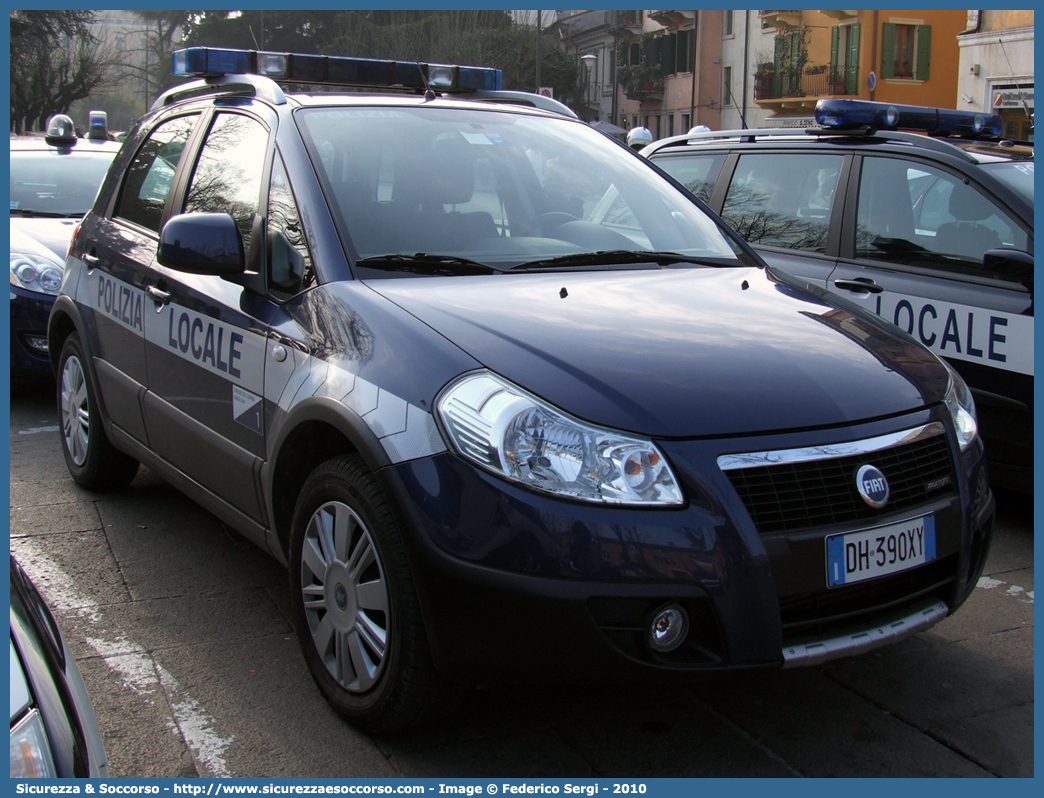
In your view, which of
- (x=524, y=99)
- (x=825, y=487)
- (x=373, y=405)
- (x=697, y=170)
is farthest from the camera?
(x=697, y=170)

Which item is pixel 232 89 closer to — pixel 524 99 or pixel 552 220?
pixel 524 99

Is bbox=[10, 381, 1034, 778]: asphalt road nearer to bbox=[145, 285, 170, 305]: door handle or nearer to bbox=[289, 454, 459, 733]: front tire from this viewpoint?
bbox=[289, 454, 459, 733]: front tire

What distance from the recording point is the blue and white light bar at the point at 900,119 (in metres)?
5.36

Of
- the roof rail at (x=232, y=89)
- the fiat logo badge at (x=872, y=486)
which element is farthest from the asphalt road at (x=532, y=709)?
the roof rail at (x=232, y=89)

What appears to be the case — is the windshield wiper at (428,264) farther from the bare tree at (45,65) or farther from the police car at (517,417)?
the bare tree at (45,65)

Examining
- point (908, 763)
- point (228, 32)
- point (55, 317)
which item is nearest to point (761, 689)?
point (908, 763)

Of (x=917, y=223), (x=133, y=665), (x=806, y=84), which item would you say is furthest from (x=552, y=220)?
(x=806, y=84)

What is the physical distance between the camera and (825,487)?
246cm

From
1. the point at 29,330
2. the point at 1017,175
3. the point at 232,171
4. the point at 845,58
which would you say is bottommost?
the point at 29,330

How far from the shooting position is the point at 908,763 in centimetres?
266

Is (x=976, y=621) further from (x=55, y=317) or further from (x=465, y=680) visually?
(x=55, y=317)

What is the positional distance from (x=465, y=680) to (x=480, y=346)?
77cm

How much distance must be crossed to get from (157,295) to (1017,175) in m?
3.54

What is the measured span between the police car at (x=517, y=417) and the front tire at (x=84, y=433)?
2.72 ft
